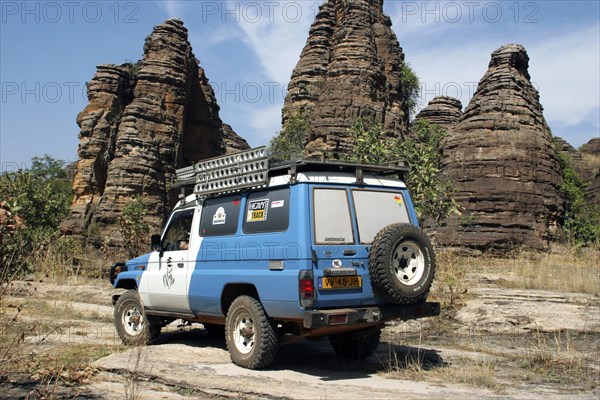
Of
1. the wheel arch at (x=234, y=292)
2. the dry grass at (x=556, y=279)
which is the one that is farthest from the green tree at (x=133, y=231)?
the wheel arch at (x=234, y=292)

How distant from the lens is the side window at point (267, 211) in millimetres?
7074

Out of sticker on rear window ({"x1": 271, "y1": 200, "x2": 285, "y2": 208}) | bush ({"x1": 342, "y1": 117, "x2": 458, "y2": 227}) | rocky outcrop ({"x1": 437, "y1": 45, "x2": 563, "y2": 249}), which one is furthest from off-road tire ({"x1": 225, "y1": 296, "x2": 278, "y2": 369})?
rocky outcrop ({"x1": 437, "y1": 45, "x2": 563, "y2": 249})

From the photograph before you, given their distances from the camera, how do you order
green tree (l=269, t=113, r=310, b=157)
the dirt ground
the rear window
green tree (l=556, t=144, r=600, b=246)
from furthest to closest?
green tree (l=269, t=113, r=310, b=157) → green tree (l=556, t=144, r=600, b=246) → the rear window → the dirt ground

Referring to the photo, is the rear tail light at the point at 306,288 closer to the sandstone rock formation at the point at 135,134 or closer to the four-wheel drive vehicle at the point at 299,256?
the four-wheel drive vehicle at the point at 299,256

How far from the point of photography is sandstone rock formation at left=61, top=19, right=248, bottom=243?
112ft

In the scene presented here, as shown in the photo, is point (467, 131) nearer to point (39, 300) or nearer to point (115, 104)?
point (115, 104)

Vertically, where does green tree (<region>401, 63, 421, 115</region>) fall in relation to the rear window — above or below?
above

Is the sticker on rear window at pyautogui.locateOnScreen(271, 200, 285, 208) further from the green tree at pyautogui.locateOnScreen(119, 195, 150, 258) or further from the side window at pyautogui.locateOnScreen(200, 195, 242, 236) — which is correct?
the green tree at pyautogui.locateOnScreen(119, 195, 150, 258)

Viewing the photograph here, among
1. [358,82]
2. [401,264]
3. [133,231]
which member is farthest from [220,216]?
[358,82]

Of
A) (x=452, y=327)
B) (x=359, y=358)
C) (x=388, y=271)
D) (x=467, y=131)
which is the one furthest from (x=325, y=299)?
(x=467, y=131)

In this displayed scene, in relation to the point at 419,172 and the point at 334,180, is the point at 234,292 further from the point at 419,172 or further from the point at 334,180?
the point at 419,172

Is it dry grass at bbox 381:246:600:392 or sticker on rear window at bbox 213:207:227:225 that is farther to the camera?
sticker on rear window at bbox 213:207:227:225

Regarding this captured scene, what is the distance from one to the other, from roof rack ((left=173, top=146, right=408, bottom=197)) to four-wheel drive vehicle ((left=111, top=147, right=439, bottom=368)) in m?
0.02

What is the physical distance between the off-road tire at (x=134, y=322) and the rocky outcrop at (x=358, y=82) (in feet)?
75.9
